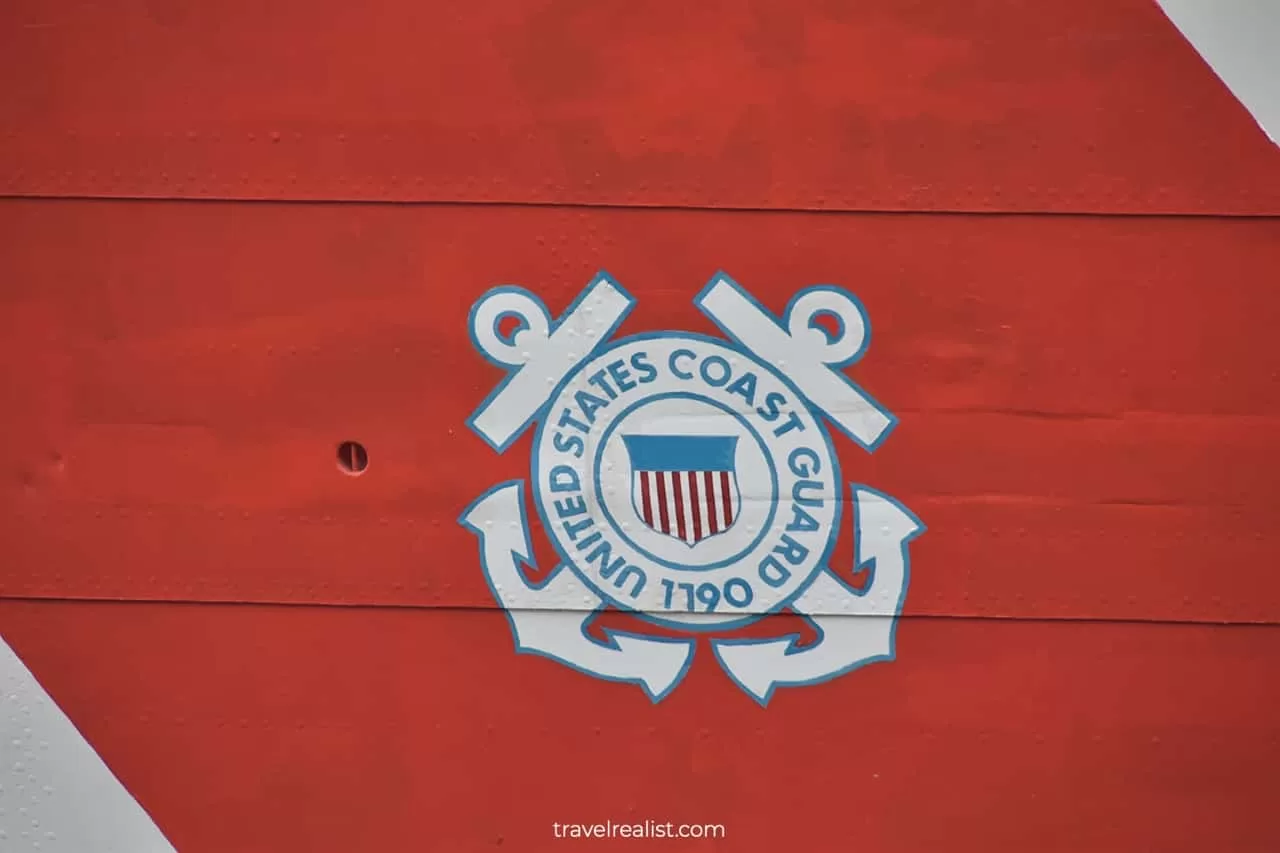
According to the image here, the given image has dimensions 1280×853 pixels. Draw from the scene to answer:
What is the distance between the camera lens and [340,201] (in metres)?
1.92

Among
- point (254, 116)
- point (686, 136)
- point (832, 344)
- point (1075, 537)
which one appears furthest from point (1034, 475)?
point (254, 116)

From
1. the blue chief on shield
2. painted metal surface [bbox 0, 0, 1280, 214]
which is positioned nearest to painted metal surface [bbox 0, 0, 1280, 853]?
painted metal surface [bbox 0, 0, 1280, 214]

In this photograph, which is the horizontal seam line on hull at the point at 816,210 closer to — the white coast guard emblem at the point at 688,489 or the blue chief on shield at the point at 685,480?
the white coast guard emblem at the point at 688,489

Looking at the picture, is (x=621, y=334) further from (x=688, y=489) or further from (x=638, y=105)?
(x=638, y=105)

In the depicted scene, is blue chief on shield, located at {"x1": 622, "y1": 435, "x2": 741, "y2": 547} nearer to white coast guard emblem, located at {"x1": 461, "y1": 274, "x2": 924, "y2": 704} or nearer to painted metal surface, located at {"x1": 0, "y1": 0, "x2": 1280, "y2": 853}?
white coast guard emblem, located at {"x1": 461, "y1": 274, "x2": 924, "y2": 704}

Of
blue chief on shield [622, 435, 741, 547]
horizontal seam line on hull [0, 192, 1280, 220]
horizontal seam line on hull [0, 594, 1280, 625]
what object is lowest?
horizontal seam line on hull [0, 594, 1280, 625]

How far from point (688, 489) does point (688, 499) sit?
0.02 m

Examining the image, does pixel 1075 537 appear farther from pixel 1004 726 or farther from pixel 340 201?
pixel 340 201

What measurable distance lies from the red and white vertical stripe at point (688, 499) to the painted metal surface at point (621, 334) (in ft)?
0.70

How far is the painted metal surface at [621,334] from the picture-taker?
188cm

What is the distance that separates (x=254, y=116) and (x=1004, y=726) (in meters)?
1.89

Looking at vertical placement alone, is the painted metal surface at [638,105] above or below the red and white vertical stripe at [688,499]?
above

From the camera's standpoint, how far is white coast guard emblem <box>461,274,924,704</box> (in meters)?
Answer: 1.92

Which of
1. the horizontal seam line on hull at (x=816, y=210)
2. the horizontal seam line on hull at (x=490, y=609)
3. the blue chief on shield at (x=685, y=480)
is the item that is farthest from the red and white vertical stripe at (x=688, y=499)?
the horizontal seam line on hull at (x=816, y=210)
